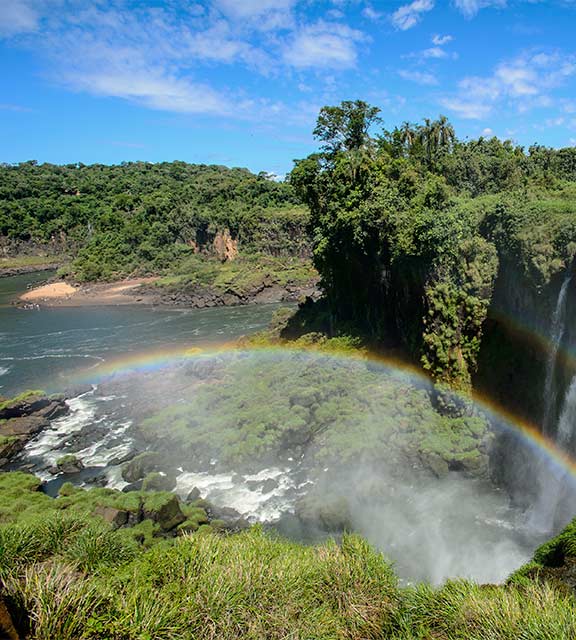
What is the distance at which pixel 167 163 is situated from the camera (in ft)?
530

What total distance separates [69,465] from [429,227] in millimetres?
21047

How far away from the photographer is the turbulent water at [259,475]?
16.5 m

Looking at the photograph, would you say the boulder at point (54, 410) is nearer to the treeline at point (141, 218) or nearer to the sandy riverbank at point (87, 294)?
the sandy riverbank at point (87, 294)

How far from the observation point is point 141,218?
9031cm

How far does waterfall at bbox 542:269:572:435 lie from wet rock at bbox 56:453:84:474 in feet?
68.4

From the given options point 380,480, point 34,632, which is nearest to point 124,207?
point 380,480

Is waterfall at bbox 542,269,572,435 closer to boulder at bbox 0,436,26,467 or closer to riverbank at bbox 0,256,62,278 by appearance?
boulder at bbox 0,436,26,467

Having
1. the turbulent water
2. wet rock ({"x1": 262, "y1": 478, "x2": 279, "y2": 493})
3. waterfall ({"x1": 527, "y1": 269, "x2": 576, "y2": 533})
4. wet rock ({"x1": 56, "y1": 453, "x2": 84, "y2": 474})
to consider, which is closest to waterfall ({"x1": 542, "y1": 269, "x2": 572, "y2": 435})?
waterfall ({"x1": 527, "y1": 269, "x2": 576, "y2": 533})

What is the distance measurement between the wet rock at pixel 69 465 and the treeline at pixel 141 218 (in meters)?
53.7

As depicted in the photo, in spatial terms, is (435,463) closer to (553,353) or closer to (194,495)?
(553,353)

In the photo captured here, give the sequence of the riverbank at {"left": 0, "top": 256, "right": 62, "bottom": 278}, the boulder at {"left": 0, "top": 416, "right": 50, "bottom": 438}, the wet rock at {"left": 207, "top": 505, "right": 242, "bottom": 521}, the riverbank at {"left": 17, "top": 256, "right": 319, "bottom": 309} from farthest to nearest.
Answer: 1. the riverbank at {"left": 0, "top": 256, "right": 62, "bottom": 278}
2. the riverbank at {"left": 17, "top": 256, "right": 319, "bottom": 309}
3. the boulder at {"left": 0, "top": 416, "right": 50, "bottom": 438}
4. the wet rock at {"left": 207, "top": 505, "right": 242, "bottom": 521}

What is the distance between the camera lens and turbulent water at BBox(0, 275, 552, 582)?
16.5 meters

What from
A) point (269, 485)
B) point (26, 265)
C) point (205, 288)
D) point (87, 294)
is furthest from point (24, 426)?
point (26, 265)

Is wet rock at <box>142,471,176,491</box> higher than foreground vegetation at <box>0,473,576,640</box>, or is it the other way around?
foreground vegetation at <box>0,473,576,640</box>
